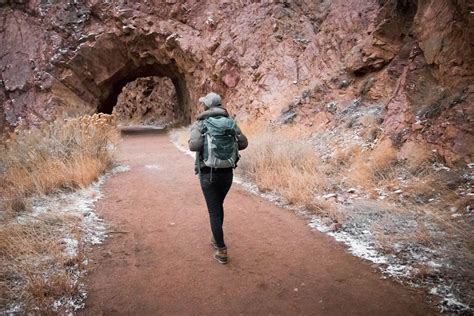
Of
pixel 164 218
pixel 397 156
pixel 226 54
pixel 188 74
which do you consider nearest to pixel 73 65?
pixel 188 74

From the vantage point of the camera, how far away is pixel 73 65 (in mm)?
18578

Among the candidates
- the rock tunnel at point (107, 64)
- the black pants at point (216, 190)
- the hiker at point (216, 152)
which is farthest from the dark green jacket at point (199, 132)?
the rock tunnel at point (107, 64)

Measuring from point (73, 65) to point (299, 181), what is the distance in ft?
52.3

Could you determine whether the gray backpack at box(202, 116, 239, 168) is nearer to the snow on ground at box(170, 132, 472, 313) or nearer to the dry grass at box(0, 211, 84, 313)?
the dry grass at box(0, 211, 84, 313)

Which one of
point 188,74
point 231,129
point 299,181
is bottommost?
point 299,181

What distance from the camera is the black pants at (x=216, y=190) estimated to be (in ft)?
13.5

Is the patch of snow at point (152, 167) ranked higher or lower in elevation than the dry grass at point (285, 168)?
lower

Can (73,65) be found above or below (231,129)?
above

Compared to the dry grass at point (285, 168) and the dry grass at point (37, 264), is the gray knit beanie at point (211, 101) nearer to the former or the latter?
the dry grass at point (37, 264)

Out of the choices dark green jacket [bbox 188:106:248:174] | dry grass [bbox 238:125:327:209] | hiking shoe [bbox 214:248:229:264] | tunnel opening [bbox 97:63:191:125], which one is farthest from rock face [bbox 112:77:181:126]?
hiking shoe [bbox 214:248:229:264]

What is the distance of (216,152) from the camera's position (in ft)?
13.0

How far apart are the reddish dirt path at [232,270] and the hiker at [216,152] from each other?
0.52 metres

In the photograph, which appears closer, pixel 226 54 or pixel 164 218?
pixel 164 218

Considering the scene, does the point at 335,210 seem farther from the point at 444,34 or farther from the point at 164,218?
the point at 444,34
